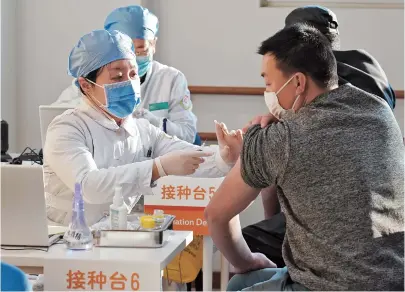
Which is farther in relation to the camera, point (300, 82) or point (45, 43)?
point (45, 43)

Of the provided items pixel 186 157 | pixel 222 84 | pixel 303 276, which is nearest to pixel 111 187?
pixel 186 157

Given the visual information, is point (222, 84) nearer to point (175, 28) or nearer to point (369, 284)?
point (175, 28)

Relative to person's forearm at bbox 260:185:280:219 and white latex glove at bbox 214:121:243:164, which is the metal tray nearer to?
white latex glove at bbox 214:121:243:164

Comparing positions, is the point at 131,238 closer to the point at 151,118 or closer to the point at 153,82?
the point at 151,118

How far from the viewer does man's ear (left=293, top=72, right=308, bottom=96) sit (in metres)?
1.71

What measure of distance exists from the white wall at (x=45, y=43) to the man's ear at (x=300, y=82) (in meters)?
2.78

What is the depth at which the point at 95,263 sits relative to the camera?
178 cm

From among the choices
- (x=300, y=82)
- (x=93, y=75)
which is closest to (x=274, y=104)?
(x=300, y=82)

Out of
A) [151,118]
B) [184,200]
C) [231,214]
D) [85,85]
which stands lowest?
[184,200]

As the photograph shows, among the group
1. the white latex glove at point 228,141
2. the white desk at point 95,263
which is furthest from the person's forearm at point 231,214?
the white latex glove at point 228,141

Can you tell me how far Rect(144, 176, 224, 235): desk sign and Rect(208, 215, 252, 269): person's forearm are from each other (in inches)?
42.4

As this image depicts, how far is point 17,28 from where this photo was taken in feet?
14.4

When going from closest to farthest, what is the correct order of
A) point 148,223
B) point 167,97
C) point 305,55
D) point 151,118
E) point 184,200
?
point 305,55 → point 148,223 → point 184,200 → point 151,118 → point 167,97

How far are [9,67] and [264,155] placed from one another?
10.0 feet
